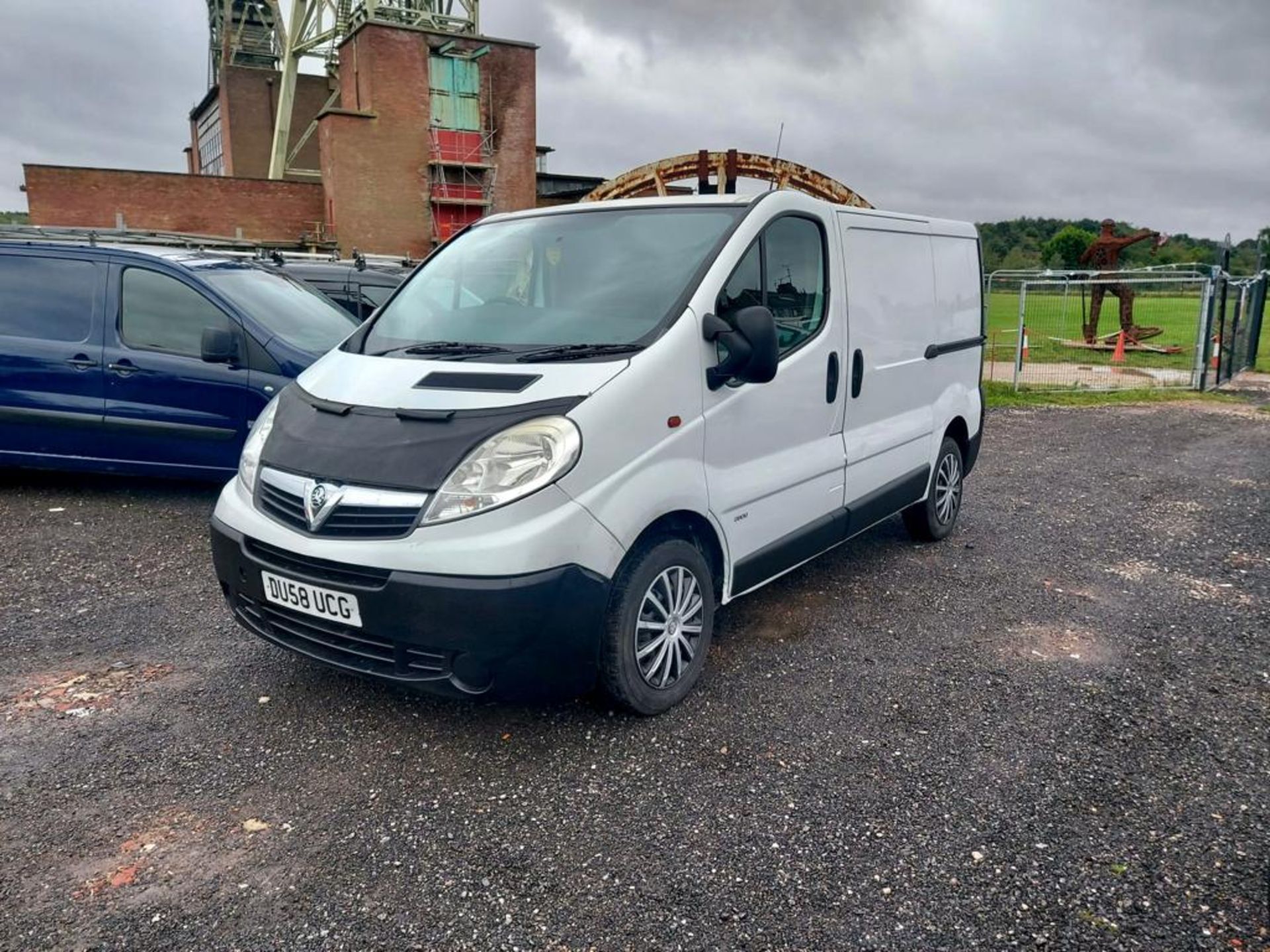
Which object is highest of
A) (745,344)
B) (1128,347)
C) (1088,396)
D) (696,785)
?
(745,344)

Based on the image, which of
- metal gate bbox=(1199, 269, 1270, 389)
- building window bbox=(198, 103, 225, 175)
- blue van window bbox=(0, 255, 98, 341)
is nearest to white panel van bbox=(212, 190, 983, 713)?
blue van window bbox=(0, 255, 98, 341)

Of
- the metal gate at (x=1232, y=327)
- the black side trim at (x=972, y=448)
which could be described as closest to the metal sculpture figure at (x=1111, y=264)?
the metal gate at (x=1232, y=327)

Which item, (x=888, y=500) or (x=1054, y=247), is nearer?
(x=888, y=500)

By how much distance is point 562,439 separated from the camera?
3.04 metres

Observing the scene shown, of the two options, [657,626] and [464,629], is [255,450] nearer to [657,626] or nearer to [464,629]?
[464,629]

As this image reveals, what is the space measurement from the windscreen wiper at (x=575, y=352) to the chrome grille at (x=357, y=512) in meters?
0.75

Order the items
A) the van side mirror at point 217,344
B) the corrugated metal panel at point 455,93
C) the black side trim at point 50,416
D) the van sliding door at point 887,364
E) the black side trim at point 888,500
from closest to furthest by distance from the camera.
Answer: the van sliding door at point 887,364
the black side trim at point 888,500
the van side mirror at point 217,344
the black side trim at point 50,416
the corrugated metal panel at point 455,93

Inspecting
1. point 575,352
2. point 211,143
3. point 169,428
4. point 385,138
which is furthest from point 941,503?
point 211,143

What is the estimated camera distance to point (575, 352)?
3.43 meters

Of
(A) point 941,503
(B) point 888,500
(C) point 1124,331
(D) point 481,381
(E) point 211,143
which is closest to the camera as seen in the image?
(D) point 481,381

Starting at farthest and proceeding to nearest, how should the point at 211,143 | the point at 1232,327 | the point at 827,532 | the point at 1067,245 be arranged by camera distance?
1. the point at 211,143
2. the point at 1067,245
3. the point at 1232,327
4. the point at 827,532

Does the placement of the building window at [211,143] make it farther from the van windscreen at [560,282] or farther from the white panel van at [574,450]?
the white panel van at [574,450]

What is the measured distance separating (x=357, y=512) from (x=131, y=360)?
4085mm

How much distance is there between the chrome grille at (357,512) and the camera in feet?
9.87
